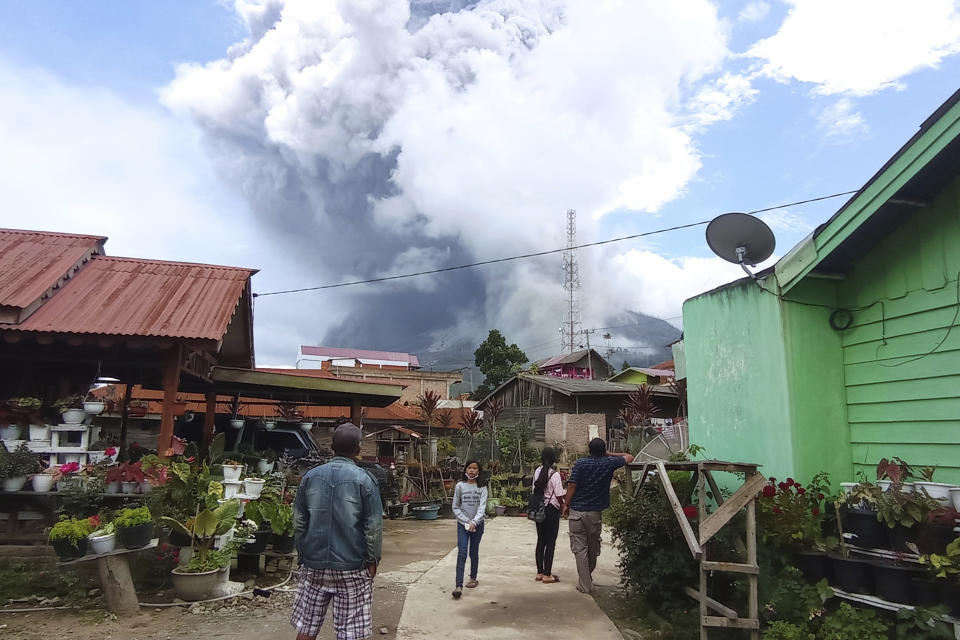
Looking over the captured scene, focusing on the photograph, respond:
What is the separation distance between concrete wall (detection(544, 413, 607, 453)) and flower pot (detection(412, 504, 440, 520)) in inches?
305

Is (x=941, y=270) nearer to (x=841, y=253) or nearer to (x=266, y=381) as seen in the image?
(x=841, y=253)

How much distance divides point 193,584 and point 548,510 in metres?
3.61

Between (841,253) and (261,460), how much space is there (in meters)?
8.98

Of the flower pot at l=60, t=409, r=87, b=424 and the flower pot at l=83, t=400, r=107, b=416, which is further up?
the flower pot at l=83, t=400, r=107, b=416

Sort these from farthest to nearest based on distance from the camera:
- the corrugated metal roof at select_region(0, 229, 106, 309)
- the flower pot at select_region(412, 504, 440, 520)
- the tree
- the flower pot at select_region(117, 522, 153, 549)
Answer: the tree < the flower pot at select_region(412, 504, 440, 520) < the corrugated metal roof at select_region(0, 229, 106, 309) < the flower pot at select_region(117, 522, 153, 549)

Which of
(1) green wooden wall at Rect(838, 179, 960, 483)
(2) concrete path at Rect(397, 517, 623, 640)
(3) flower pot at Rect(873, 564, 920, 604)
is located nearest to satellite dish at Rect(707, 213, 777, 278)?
(1) green wooden wall at Rect(838, 179, 960, 483)

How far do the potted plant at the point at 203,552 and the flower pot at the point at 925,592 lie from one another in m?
Result: 5.77

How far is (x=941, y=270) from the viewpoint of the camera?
460 cm

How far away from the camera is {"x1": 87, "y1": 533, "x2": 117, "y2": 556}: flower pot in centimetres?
532

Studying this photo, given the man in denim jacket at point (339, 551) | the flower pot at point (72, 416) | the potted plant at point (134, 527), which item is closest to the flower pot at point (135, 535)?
the potted plant at point (134, 527)

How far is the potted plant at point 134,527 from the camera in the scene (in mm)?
5496

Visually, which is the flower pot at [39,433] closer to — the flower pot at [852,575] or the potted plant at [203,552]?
the potted plant at [203,552]

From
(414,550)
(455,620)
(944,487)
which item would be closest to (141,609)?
(455,620)

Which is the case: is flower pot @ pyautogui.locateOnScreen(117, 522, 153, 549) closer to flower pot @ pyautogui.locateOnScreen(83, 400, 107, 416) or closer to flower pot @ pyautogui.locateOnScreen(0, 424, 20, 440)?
flower pot @ pyautogui.locateOnScreen(83, 400, 107, 416)
